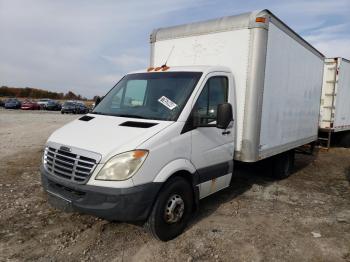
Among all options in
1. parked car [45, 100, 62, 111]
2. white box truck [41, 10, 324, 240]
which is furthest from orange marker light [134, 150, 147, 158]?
parked car [45, 100, 62, 111]

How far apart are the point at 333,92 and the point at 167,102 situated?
32.1 ft

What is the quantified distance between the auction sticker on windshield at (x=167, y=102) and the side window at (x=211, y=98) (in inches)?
12.7

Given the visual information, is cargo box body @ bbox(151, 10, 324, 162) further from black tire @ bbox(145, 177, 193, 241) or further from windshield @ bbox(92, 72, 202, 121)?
black tire @ bbox(145, 177, 193, 241)

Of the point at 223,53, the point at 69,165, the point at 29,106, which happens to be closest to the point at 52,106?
the point at 29,106

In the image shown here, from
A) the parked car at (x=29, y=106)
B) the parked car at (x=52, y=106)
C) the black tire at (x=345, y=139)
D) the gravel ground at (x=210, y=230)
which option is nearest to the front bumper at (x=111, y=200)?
the gravel ground at (x=210, y=230)

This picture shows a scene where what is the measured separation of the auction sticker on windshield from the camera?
450cm

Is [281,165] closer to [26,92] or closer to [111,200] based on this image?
[111,200]

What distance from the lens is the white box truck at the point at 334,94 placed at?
12.2 meters

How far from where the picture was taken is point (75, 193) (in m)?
3.93

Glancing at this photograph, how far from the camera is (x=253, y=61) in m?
5.28

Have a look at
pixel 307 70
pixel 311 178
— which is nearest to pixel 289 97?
pixel 307 70

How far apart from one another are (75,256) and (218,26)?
421 cm

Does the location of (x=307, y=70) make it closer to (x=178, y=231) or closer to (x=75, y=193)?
(x=178, y=231)

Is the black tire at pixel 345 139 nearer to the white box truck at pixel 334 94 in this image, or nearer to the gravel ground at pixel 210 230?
the white box truck at pixel 334 94
